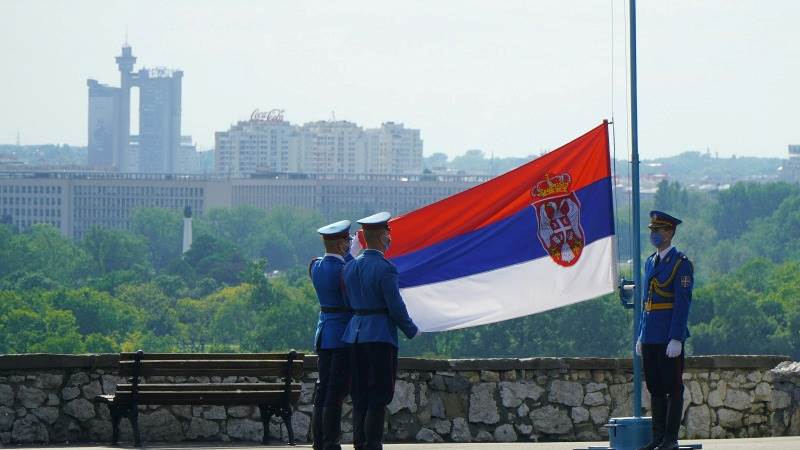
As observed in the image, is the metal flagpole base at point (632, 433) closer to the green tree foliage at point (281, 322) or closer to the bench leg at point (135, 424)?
the bench leg at point (135, 424)

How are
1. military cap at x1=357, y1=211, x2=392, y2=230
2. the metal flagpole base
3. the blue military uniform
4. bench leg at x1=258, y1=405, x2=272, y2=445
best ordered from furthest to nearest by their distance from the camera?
bench leg at x1=258, y1=405, x2=272, y2=445, the metal flagpole base, the blue military uniform, military cap at x1=357, y1=211, x2=392, y2=230

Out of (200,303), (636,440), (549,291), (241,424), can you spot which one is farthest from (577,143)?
(200,303)

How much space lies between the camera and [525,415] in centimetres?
2009

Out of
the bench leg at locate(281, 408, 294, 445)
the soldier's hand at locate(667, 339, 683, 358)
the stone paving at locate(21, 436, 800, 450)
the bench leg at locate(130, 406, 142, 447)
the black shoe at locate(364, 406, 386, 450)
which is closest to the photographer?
the black shoe at locate(364, 406, 386, 450)

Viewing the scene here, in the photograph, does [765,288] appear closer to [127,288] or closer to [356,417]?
[127,288]

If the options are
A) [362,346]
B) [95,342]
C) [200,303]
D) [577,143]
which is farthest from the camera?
[200,303]

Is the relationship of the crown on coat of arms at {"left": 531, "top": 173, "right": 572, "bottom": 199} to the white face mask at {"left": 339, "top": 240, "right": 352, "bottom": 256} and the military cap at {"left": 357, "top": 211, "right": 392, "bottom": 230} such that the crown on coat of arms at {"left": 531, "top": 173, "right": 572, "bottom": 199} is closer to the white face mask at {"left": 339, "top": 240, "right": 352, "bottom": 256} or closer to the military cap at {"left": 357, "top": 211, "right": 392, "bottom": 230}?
the white face mask at {"left": 339, "top": 240, "right": 352, "bottom": 256}

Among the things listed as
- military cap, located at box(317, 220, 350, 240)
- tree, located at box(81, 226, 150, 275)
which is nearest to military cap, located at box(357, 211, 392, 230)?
military cap, located at box(317, 220, 350, 240)

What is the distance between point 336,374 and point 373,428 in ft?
2.23

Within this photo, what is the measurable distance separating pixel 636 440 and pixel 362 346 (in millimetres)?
2301

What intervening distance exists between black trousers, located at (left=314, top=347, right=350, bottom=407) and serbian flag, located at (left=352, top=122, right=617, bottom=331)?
1729 millimetres

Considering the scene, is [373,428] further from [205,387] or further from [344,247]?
[205,387]

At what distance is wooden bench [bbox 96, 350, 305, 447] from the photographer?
18.9 m

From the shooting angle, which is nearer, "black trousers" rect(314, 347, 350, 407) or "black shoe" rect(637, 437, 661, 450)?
"black trousers" rect(314, 347, 350, 407)
